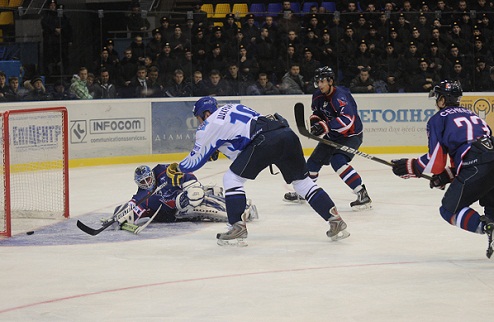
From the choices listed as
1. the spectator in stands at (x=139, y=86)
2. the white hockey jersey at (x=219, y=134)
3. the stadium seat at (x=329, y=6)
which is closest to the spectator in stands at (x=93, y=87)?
the spectator in stands at (x=139, y=86)

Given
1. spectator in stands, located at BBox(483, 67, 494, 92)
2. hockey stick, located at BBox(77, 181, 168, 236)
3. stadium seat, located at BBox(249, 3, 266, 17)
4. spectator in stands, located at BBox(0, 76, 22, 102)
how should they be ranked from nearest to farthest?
hockey stick, located at BBox(77, 181, 168, 236)
spectator in stands, located at BBox(0, 76, 22, 102)
spectator in stands, located at BBox(483, 67, 494, 92)
stadium seat, located at BBox(249, 3, 266, 17)

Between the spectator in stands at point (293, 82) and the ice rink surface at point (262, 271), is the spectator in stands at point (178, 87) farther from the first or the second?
the ice rink surface at point (262, 271)

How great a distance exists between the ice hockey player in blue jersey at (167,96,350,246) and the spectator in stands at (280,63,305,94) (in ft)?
19.5

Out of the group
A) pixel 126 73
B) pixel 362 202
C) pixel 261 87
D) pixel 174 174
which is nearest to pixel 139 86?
pixel 126 73

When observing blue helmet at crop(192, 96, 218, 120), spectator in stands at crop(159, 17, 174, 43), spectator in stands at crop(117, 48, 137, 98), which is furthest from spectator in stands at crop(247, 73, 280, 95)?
blue helmet at crop(192, 96, 218, 120)

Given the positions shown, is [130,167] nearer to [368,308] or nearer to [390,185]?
[390,185]

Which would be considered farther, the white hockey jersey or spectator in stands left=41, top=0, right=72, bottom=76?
spectator in stands left=41, top=0, right=72, bottom=76

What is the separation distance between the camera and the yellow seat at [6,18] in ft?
36.5

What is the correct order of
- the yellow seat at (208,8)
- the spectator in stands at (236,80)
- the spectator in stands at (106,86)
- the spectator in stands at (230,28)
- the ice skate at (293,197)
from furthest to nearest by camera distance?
the yellow seat at (208,8), the spectator in stands at (230,28), the spectator in stands at (236,80), the spectator in stands at (106,86), the ice skate at (293,197)

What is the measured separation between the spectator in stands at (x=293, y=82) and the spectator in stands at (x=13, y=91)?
3.46 m

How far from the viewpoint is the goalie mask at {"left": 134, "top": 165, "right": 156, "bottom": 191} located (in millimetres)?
6742

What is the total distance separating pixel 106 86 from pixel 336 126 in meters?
4.64

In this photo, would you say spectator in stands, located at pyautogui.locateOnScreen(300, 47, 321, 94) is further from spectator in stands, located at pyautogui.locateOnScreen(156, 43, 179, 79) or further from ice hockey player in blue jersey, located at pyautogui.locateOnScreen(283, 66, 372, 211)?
ice hockey player in blue jersey, located at pyautogui.locateOnScreen(283, 66, 372, 211)

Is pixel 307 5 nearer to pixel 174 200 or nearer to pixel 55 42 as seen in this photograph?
pixel 55 42
